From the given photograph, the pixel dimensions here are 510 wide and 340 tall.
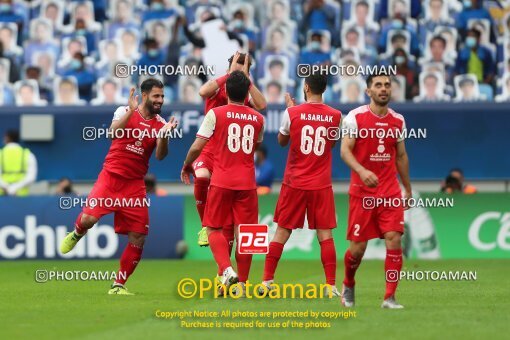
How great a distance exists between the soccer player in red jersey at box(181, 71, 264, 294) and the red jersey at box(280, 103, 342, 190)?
509 mm

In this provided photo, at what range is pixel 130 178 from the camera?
1541 centimetres

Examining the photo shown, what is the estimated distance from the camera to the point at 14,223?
22516mm

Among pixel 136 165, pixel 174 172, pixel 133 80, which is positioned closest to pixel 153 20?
pixel 133 80

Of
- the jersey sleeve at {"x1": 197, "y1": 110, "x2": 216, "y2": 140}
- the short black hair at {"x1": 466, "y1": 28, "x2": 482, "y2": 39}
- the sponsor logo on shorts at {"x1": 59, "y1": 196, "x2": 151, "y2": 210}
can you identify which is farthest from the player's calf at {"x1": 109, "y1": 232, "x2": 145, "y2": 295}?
the short black hair at {"x1": 466, "y1": 28, "x2": 482, "y2": 39}

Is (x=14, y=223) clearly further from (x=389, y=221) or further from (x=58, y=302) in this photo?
(x=389, y=221)

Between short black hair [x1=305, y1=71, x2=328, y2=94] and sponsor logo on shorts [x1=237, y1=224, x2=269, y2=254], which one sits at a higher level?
short black hair [x1=305, y1=71, x2=328, y2=94]

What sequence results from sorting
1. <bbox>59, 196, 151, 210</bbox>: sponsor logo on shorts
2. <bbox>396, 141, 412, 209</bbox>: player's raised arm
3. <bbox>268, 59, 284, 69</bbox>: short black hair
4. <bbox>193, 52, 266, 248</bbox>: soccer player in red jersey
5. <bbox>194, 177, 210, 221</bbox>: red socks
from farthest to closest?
<bbox>268, 59, 284, 69</bbox>: short black hair < <bbox>194, 177, 210, 221</bbox>: red socks < <bbox>59, 196, 151, 210</bbox>: sponsor logo on shorts < <bbox>193, 52, 266, 248</bbox>: soccer player in red jersey < <bbox>396, 141, 412, 209</bbox>: player's raised arm

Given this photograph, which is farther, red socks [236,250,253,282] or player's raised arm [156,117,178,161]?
player's raised arm [156,117,178,161]

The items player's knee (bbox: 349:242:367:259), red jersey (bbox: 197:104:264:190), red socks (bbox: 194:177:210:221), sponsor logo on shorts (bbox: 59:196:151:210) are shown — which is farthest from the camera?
red socks (bbox: 194:177:210:221)

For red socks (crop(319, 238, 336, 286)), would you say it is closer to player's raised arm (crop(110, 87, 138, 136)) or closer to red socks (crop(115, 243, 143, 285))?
red socks (crop(115, 243, 143, 285))

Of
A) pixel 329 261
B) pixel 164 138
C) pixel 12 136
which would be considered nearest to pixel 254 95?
pixel 164 138

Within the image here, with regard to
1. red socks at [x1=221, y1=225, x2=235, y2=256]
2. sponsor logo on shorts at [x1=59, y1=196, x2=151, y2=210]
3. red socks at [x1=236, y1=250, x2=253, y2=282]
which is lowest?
red socks at [x1=236, y1=250, x2=253, y2=282]

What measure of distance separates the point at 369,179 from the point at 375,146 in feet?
1.84

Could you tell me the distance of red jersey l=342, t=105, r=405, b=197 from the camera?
1321 cm
